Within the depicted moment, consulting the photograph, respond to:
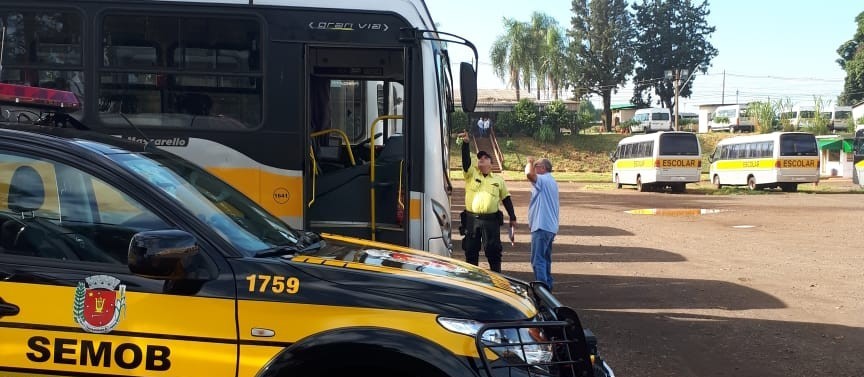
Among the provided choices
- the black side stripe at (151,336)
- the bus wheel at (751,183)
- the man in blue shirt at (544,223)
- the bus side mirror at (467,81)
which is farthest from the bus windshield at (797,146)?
the black side stripe at (151,336)

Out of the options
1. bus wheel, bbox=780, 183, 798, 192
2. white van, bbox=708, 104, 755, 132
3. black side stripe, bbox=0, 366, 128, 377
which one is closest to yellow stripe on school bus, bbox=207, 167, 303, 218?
black side stripe, bbox=0, 366, 128, 377

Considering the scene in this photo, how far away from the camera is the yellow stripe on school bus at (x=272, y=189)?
5.80 m

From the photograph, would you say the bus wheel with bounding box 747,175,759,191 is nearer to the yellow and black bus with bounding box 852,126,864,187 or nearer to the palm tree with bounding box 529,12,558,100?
the yellow and black bus with bounding box 852,126,864,187

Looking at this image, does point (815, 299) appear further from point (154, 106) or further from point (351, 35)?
point (154, 106)

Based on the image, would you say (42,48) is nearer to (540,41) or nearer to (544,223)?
(544,223)

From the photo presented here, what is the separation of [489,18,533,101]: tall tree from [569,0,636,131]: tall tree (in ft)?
45.6

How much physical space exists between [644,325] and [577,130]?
48.6 m

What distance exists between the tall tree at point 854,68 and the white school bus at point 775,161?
48713 mm

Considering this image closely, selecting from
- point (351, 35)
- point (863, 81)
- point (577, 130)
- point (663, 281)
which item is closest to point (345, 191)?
point (351, 35)

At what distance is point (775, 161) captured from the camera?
1213 inches

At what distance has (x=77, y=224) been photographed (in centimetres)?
291

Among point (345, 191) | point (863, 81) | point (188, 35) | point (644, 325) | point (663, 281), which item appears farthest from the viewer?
point (863, 81)

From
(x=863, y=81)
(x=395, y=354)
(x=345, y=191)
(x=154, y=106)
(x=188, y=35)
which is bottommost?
(x=395, y=354)

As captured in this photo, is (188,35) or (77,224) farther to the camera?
(188,35)
